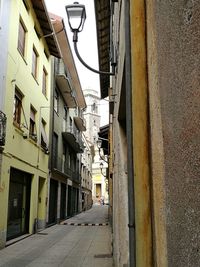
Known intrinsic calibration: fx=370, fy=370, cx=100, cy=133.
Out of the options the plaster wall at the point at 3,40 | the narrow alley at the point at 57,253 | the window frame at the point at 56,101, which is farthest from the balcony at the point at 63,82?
the narrow alley at the point at 57,253

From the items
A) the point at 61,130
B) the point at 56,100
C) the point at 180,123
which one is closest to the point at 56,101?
the point at 56,100

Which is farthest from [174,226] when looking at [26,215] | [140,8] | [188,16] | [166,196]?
[26,215]

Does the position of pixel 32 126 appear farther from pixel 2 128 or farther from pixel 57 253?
pixel 57 253

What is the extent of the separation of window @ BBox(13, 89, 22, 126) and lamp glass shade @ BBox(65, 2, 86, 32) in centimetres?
751

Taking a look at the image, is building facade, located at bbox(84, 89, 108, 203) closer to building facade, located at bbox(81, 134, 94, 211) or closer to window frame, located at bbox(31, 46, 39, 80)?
building facade, located at bbox(81, 134, 94, 211)

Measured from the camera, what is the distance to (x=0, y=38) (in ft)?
37.8

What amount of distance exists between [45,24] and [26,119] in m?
5.30

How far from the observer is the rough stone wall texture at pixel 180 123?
1165 mm

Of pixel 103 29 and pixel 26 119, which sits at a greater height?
pixel 103 29

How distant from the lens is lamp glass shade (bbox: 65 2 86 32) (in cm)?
598

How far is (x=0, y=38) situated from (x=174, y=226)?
11161 millimetres

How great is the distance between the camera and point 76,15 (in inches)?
241

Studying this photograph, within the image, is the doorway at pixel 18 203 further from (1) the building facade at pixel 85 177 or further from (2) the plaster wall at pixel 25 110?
(1) the building facade at pixel 85 177

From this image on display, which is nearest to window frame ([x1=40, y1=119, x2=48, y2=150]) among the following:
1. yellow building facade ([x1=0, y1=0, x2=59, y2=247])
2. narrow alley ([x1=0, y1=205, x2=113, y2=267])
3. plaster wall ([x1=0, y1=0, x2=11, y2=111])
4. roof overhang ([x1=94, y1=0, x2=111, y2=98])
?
yellow building facade ([x1=0, y1=0, x2=59, y2=247])
